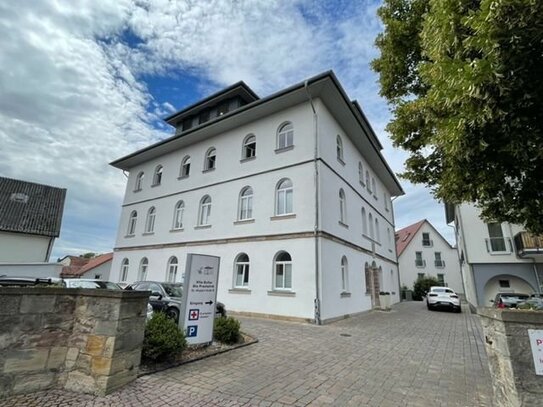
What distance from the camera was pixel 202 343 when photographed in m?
6.65

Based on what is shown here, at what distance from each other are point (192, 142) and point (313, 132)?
9.29 meters

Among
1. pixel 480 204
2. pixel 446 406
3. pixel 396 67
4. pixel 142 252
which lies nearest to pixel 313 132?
pixel 396 67

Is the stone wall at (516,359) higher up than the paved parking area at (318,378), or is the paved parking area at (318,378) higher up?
the stone wall at (516,359)

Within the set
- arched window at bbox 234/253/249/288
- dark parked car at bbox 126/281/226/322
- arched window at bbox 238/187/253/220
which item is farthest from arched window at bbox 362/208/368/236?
dark parked car at bbox 126/281/226/322

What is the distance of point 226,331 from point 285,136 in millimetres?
10344

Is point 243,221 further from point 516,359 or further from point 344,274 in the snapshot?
point 516,359

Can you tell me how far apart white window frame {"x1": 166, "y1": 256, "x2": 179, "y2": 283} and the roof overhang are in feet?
25.7

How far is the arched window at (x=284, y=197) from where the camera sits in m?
13.7

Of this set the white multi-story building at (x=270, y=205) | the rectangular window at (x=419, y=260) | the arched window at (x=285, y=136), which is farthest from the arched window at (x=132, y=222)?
the rectangular window at (x=419, y=260)

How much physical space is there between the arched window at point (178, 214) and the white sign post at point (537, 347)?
17.5 metres

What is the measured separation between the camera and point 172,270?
57.9ft

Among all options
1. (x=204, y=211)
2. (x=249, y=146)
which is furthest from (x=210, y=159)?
(x=204, y=211)

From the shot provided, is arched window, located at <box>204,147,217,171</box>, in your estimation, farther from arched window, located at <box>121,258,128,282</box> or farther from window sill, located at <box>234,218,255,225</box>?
arched window, located at <box>121,258,128,282</box>

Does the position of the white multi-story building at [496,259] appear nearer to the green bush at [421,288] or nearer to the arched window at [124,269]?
the green bush at [421,288]
